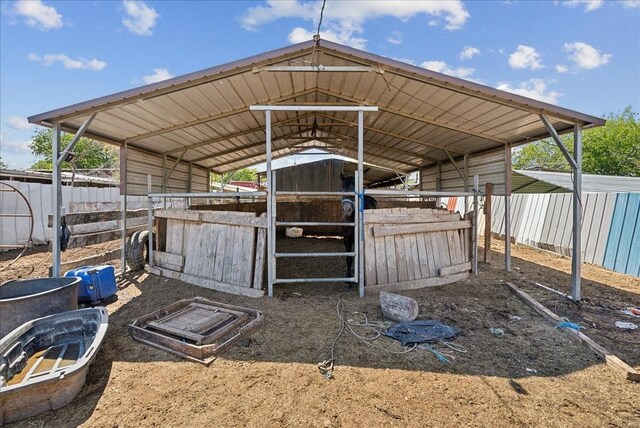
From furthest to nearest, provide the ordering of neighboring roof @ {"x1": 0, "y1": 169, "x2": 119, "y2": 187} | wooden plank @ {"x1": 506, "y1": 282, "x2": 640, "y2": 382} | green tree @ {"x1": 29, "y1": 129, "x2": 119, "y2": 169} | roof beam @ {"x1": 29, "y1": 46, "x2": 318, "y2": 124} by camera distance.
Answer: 1. green tree @ {"x1": 29, "y1": 129, "x2": 119, "y2": 169}
2. neighboring roof @ {"x1": 0, "y1": 169, "x2": 119, "y2": 187}
3. roof beam @ {"x1": 29, "y1": 46, "x2": 318, "y2": 124}
4. wooden plank @ {"x1": 506, "y1": 282, "x2": 640, "y2": 382}

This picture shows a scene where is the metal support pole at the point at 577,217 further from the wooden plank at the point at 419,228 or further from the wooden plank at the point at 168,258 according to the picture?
the wooden plank at the point at 168,258

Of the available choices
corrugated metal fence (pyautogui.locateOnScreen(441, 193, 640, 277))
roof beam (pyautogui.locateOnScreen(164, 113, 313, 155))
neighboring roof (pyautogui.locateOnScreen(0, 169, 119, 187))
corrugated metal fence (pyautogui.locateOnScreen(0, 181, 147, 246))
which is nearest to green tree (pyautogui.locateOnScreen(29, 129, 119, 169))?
neighboring roof (pyautogui.locateOnScreen(0, 169, 119, 187))

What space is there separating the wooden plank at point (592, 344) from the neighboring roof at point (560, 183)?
177 inches

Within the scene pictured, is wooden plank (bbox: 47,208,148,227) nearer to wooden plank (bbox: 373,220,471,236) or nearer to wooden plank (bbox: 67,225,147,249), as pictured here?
wooden plank (bbox: 67,225,147,249)

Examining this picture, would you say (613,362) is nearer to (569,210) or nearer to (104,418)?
(104,418)

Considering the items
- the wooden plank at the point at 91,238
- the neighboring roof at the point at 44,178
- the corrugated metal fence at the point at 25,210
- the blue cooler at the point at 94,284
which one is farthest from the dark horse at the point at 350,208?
the neighboring roof at the point at 44,178

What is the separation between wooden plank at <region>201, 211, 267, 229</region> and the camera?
459 centimetres

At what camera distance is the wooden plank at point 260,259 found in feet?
Answer: 15.0

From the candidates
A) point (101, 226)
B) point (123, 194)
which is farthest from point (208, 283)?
point (101, 226)

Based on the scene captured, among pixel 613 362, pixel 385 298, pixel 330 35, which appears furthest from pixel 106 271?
pixel 613 362

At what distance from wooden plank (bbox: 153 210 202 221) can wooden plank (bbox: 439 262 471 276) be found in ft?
13.6

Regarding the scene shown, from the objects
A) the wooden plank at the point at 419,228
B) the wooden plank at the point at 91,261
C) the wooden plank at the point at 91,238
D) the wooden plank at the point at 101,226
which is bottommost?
the wooden plank at the point at 91,261

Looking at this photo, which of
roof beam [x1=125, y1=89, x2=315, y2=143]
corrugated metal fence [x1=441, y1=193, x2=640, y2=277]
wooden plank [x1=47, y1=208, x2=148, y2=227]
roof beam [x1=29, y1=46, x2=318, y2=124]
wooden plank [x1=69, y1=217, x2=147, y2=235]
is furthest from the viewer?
corrugated metal fence [x1=441, y1=193, x2=640, y2=277]

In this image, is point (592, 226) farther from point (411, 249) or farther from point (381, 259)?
point (381, 259)
